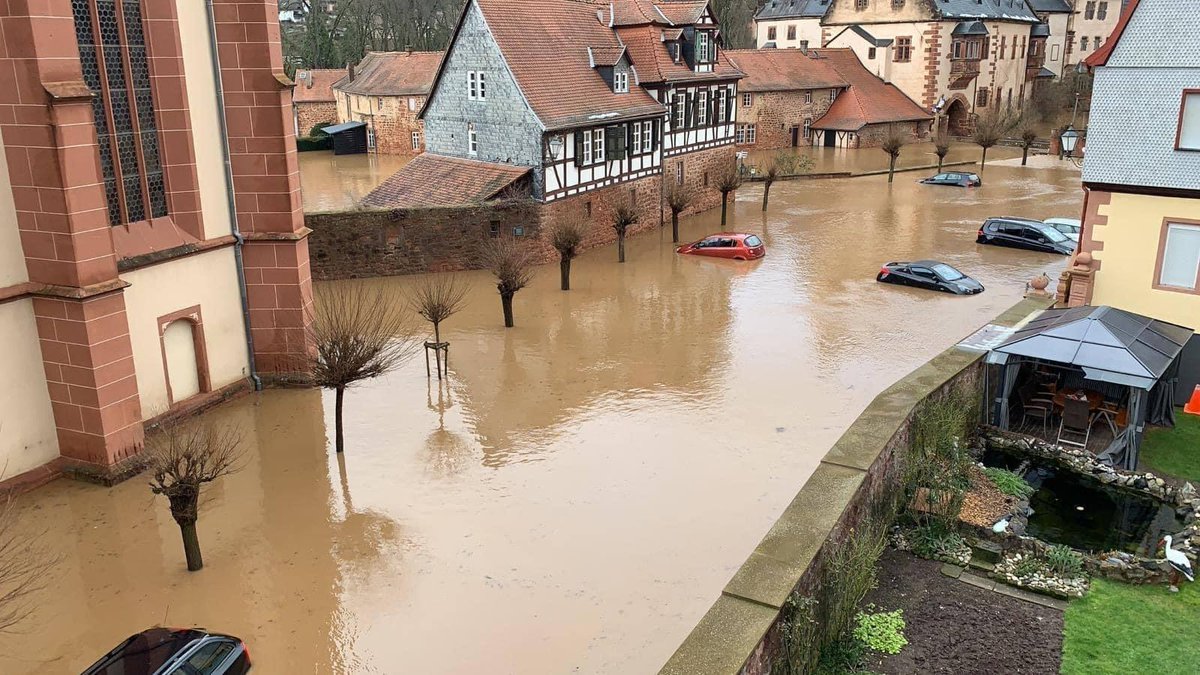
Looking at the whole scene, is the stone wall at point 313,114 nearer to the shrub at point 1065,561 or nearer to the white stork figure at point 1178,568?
the shrub at point 1065,561

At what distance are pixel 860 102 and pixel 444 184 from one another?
36895mm

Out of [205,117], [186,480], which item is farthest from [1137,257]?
[205,117]

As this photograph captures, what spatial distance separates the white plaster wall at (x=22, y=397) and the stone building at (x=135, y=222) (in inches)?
0.9

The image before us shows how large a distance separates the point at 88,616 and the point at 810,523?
28.8 feet

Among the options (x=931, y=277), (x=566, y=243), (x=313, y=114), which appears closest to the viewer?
(x=566, y=243)

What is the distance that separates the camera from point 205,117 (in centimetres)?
1698

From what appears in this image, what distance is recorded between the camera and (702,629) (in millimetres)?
8539

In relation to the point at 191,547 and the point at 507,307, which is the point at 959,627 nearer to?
the point at 191,547

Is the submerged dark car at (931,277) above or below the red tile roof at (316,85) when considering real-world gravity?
below

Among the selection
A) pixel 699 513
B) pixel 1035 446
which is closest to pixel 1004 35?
pixel 1035 446

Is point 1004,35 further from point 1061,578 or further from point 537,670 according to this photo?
point 537,670

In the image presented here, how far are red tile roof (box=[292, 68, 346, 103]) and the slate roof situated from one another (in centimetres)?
3372

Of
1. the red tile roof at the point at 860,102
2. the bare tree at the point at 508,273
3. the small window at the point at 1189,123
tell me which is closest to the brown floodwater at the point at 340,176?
→ the bare tree at the point at 508,273

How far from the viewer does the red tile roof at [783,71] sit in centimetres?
5709
